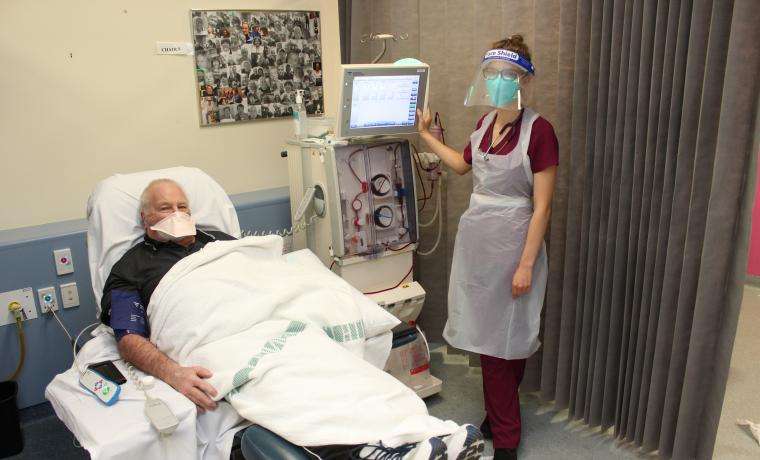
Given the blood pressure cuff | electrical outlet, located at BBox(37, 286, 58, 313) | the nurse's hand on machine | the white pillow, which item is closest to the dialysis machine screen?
the white pillow

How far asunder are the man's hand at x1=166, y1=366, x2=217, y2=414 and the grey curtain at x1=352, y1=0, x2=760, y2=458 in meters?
1.36

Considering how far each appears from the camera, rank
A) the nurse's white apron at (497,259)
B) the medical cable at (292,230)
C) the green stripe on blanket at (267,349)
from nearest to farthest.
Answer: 1. the green stripe on blanket at (267,349)
2. the nurse's white apron at (497,259)
3. the medical cable at (292,230)

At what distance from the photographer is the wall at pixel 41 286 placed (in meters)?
2.26

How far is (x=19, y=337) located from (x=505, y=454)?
1861 mm

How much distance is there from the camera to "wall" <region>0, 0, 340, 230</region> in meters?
2.32

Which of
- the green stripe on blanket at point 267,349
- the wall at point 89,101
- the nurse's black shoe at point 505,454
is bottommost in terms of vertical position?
the nurse's black shoe at point 505,454

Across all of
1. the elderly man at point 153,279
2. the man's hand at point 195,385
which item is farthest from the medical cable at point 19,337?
the man's hand at point 195,385

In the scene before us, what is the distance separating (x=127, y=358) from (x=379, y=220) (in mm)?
1064

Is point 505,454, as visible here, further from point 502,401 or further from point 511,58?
point 511,58

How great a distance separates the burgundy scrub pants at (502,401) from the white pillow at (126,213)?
3.54 feet

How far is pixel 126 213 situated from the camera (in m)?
2.14

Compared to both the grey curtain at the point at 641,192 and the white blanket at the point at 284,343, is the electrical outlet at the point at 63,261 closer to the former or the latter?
the white blanket at the point at 284,343

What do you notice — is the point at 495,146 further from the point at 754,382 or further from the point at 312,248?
the point at 754,382

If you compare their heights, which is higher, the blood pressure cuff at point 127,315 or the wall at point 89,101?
the wall at point 89,101
